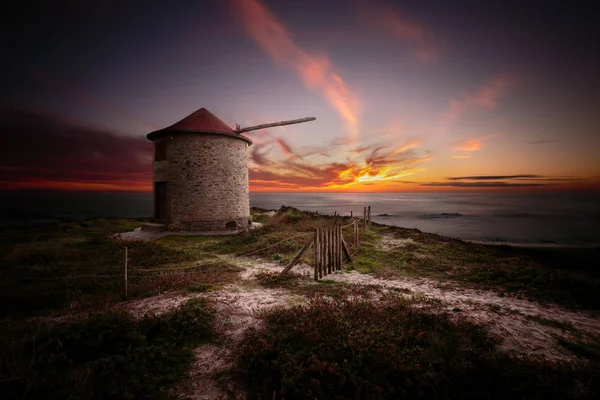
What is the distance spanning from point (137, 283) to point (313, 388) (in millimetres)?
6937

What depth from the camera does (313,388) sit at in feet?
11.6

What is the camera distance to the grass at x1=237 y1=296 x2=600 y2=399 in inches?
136

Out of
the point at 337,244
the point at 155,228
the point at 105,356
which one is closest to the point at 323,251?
the point at 337,244

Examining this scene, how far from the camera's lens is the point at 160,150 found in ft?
63.1

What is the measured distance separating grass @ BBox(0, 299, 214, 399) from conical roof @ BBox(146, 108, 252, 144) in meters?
15.5

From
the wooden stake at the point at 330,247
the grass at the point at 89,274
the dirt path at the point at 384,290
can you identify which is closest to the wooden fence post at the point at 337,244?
the wooden stake at the point at 330,247

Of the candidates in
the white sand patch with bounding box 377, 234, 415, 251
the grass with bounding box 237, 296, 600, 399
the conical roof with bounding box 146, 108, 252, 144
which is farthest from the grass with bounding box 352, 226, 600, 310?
the conical roof with bounding box 146, 108, 252, 144

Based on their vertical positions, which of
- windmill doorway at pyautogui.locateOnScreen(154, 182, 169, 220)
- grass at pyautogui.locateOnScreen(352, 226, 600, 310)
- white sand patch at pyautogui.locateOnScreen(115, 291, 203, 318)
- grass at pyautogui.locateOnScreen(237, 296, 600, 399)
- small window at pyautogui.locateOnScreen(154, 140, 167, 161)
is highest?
small window at pyautogui.locateOnScreen(154, 140, 167, 161)

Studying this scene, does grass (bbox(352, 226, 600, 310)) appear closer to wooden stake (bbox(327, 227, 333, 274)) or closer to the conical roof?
wooden stake (bbox(327, 227, 333, 274))

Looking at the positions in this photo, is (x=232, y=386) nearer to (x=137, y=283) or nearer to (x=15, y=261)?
(x=137, y=283)

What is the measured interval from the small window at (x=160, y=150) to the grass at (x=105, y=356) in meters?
16.1

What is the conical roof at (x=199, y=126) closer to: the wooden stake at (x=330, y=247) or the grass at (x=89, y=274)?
the grass at (x=89, y=274)

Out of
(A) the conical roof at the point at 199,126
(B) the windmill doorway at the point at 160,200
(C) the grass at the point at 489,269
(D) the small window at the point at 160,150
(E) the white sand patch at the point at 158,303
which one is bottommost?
(C) the grass at the point at 489,269

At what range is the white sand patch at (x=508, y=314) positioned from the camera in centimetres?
462
